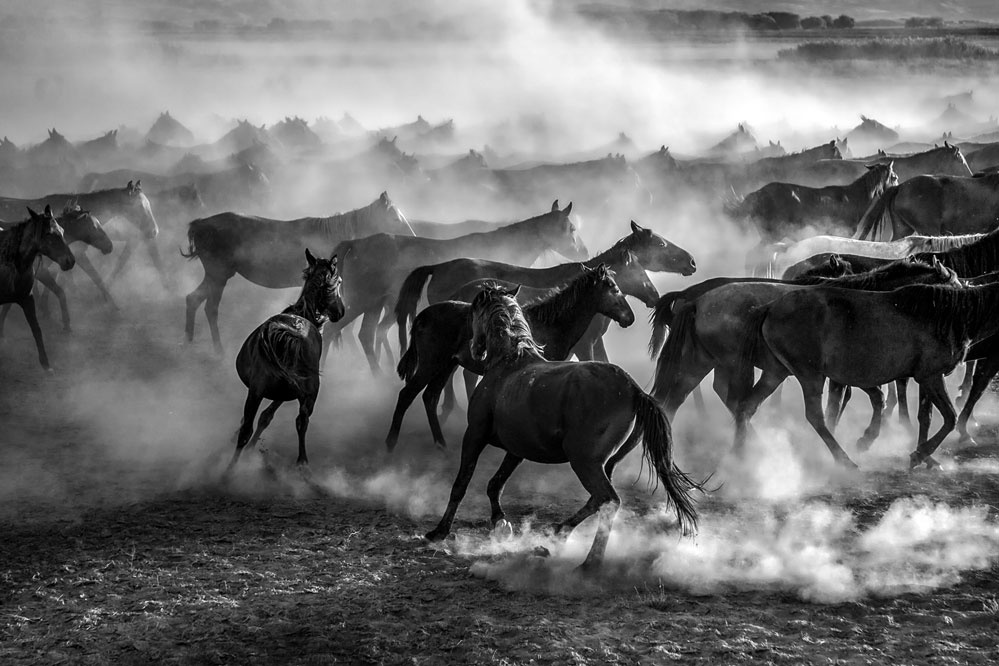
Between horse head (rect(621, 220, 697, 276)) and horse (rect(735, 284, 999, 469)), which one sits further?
horse head (rect(621, 220, 697, 276))

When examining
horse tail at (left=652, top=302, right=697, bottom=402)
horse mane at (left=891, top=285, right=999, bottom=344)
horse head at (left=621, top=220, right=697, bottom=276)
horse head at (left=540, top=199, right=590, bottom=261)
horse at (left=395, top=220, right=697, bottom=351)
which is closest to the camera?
horse mane at (left=891, top=285, right=999, bottom=344)

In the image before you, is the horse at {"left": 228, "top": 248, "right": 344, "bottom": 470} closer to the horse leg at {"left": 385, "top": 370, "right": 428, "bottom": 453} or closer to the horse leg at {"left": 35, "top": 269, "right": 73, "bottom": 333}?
the horse leg at {"left": 385, "top": 370, "right": 428, "bottom": 453}

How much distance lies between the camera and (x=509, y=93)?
123ft

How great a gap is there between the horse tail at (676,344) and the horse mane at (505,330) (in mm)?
1878

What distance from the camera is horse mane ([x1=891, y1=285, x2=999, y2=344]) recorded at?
639 cm

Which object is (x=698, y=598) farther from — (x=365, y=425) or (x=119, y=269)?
(x=119, y=269)

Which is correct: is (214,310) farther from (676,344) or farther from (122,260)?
(676,344)

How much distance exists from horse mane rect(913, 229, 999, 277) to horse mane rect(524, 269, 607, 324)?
9.66 feet

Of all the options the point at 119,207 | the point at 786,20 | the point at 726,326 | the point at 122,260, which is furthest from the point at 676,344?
the point at 786,20

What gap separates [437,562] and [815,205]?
907cm

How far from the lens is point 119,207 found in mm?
13766

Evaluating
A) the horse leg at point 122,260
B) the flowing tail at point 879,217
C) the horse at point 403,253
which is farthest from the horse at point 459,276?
the horse leg at point 122,260

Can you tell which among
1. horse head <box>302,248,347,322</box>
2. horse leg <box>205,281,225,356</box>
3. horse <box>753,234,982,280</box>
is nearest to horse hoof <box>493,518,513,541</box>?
horse head <box>302,248,347,322</box>

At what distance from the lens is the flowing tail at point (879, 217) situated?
1174cm
